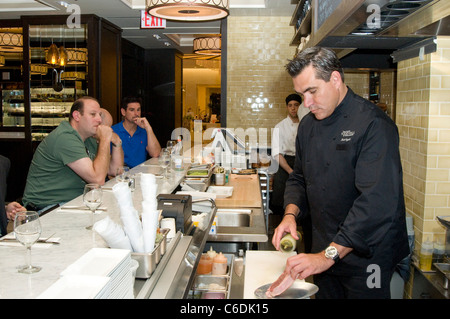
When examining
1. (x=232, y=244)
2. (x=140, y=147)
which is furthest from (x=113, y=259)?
(x=140, y=147)

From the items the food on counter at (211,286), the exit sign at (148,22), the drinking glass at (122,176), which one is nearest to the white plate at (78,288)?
the food on counter at (211,286)

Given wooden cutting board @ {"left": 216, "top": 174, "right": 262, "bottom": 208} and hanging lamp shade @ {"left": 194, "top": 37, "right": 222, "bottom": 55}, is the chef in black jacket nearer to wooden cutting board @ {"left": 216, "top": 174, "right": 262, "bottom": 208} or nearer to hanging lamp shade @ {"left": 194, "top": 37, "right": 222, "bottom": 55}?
wooden cutting board @ {"left": 216, "top": 174, "right": 262, "bottom": 208}

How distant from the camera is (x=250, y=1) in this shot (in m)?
6.52

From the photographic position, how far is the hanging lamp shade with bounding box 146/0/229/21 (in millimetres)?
3914

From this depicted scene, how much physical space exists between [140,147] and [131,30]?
4.10 m

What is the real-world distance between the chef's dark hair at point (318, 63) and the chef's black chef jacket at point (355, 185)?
191 millimetres

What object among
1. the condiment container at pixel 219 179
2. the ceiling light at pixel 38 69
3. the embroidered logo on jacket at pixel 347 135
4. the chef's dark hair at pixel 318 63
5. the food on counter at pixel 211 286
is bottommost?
the food on counter at pixel 211 286

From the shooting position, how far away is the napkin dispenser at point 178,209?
7.29 feet

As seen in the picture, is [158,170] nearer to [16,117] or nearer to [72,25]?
[72,25]

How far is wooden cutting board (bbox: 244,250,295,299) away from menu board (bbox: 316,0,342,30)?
1324 mm

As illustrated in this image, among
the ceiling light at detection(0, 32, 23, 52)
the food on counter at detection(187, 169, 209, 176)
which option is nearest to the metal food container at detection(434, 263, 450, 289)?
the food on counter at detection(187, 169, 209, 176)

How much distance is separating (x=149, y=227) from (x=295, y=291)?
0.61 meters

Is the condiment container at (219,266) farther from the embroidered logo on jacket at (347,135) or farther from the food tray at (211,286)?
the embroidered logo on jacket at (347,135)
